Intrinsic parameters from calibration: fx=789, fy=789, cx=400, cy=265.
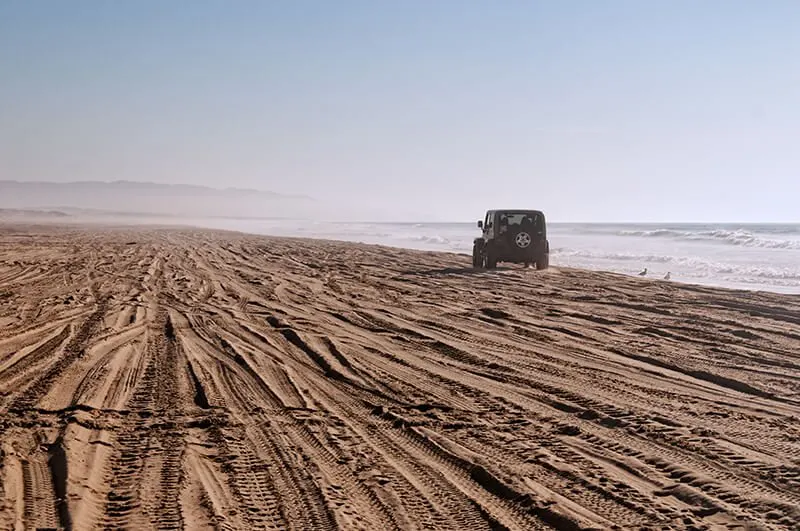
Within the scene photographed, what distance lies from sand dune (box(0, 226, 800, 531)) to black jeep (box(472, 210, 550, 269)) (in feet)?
28.7

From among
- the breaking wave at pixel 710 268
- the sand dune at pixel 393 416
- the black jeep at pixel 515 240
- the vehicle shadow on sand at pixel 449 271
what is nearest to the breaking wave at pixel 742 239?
the breaking wave at pixel 710 268

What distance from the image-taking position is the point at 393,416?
6.10 meters

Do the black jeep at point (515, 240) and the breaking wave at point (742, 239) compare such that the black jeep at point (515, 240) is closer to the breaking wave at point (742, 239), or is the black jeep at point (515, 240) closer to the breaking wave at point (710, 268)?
the breaking wave at point (710, 268)

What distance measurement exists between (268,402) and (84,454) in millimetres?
1761

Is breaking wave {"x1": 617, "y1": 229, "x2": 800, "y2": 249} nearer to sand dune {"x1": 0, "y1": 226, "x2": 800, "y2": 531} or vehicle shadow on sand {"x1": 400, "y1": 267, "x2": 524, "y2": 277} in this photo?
vehicle shadow on sand {"x1": 400, "y1": 267, "x2": 524, "y2": 277}

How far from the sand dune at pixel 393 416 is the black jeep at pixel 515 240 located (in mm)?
8742

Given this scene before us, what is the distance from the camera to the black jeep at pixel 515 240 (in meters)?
21.8

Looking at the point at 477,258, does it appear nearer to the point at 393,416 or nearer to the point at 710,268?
the point at 710,268

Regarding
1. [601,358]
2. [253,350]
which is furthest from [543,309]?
[253,350]

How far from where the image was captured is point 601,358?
870cm

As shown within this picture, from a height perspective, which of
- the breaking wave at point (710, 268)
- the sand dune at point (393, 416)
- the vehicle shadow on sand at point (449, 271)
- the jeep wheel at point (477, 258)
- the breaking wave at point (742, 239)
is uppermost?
the breaking wave at point (742, 239)

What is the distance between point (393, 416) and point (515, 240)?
52.8 ft

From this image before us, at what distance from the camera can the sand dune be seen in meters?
4.21

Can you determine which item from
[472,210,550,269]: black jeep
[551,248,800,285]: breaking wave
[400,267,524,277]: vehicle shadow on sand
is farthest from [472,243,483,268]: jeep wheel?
[551,248,800,285]: breaking wave
